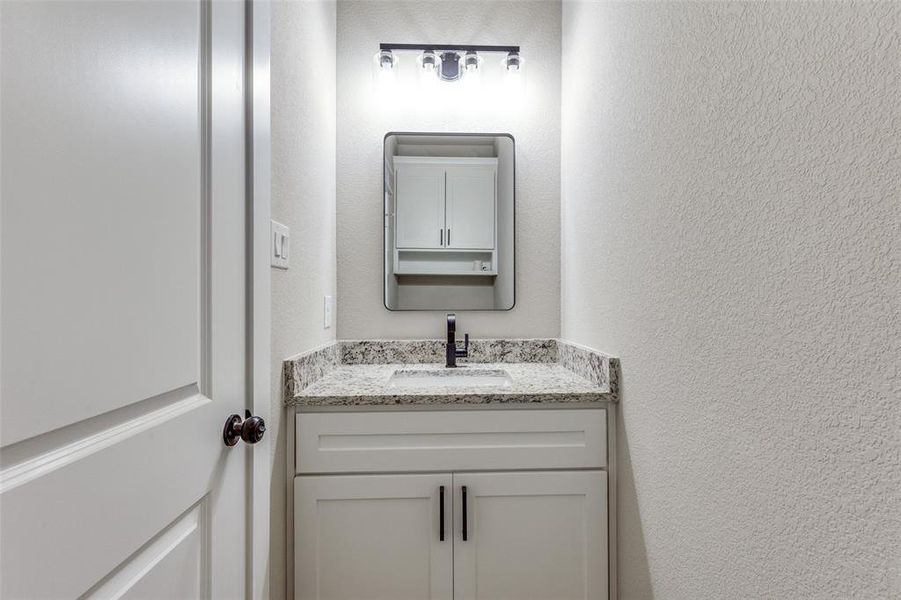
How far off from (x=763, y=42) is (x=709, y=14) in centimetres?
18

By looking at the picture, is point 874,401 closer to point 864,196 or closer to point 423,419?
point 864,196

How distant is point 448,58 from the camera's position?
1.71 meters

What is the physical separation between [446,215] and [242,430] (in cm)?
122

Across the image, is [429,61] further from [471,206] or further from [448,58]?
[471,206]

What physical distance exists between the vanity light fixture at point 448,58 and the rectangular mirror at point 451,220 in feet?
0.84

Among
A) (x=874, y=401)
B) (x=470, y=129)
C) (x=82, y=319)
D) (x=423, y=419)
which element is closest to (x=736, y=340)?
(x=874, y=401)

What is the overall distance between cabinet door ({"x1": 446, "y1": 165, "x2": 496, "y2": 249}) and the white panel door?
1.08 m

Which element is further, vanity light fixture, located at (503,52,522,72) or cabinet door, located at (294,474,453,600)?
vanity light fixture, located at (503,52,522,72)

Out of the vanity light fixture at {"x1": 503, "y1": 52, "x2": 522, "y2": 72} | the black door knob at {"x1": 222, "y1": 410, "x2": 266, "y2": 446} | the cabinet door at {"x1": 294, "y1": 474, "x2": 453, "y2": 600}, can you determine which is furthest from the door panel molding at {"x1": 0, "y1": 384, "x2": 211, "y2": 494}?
the vanity light fixture at {"x1": 503, "y1": 52, "x2": 522, "y2": 72}

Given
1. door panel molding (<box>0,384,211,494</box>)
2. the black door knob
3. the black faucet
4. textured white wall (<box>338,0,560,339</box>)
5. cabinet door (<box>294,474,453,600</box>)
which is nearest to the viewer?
door panel molding (<box>0,384,211,494</box>)

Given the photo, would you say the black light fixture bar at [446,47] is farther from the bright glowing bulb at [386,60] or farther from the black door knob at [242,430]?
the black door knob at [242,430]

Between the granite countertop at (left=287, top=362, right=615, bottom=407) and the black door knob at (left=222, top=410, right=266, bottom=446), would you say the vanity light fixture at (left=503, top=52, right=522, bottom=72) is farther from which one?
the black door knob at (left=222, top=410, right=266, bottom=446)

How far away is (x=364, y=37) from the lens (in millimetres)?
1741

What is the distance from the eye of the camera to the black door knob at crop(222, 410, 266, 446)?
0.74 meters
